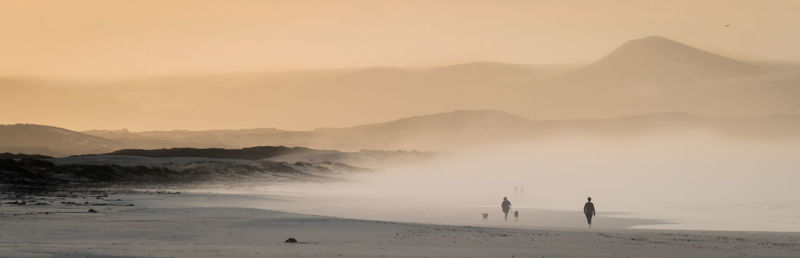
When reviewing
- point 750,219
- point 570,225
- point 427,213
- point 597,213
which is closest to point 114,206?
point 427,213

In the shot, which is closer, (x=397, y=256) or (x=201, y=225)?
(x=397, y=256)

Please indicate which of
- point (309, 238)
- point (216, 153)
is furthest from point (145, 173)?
point (216, 153)

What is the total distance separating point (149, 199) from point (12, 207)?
1149 centimetres

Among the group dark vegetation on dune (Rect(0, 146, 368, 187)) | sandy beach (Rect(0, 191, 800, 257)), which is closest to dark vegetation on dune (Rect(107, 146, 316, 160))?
dark vegetation on dune (Rect(0, 146, 368, 187))

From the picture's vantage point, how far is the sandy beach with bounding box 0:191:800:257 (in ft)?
88.7

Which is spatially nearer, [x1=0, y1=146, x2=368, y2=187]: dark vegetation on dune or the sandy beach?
the sandy beach

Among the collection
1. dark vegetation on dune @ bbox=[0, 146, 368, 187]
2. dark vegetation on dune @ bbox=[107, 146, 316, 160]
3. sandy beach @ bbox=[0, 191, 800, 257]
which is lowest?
sandy beach @ bbox=[0, 191, 800, 257]

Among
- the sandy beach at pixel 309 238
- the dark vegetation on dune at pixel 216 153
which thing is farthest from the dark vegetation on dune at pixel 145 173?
the dark vegetation on dune at pixel 216 153

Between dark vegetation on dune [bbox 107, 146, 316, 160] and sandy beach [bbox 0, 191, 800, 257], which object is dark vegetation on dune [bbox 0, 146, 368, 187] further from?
dark vegetation on dune [bbox 107, 146, 316, 160]

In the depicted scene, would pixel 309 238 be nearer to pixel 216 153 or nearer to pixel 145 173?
pixel 145 173

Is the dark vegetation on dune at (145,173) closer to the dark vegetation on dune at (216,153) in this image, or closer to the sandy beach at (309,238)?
the sandy beach at (309,238)

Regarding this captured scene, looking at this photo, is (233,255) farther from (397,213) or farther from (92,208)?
(397,213)

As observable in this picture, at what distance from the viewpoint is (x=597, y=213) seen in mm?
51375

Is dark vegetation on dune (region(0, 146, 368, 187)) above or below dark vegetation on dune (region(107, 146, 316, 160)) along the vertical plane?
below
